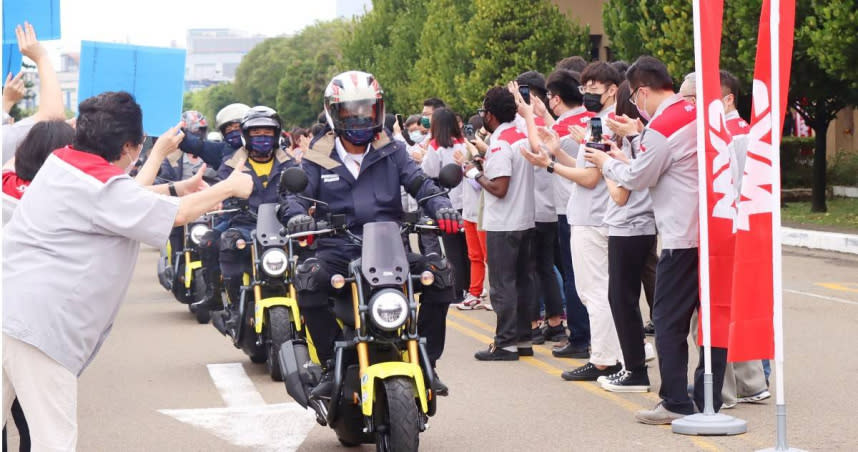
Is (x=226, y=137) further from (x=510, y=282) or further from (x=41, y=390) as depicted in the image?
(x=41, y=390)

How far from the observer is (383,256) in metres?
6.62

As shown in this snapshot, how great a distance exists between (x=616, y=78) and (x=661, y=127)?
2.04 metres

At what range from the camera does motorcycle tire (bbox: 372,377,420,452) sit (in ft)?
20.7

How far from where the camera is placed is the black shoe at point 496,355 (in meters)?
10.6

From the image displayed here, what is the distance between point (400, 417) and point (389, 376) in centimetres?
21

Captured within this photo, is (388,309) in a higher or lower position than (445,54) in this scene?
lower

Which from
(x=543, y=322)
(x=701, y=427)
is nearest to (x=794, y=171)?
(x=543, y=322)

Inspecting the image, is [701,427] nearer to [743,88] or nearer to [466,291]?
[466,291]

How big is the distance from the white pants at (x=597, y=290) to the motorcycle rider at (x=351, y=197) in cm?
242

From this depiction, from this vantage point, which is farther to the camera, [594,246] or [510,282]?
[510,282]

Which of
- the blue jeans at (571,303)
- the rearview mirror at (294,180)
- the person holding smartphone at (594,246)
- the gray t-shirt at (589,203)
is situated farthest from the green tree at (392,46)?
the rearview mirror at (294,180)

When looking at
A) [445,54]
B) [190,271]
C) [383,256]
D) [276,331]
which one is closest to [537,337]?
[276,331]

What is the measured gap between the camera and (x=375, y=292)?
6.57 meters

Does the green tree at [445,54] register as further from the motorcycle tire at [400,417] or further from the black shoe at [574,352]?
the motorcycle tire at [400,417]
